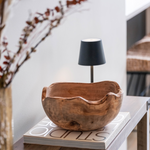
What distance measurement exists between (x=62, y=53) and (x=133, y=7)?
1.31 metres

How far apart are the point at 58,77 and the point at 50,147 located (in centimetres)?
55

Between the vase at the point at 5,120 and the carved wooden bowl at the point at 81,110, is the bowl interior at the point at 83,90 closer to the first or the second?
the carved wooden bowl at the point at 81,110

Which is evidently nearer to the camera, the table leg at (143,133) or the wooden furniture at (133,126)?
the wooden furniture at (133,126)

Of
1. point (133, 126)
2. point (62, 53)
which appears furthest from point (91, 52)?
point (133, 126)

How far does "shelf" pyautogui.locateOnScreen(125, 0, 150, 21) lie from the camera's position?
2534 millimetres

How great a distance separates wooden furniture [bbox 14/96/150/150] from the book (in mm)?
18

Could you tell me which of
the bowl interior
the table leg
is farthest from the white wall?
the table leg

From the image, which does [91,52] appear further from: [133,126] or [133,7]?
[133,7]

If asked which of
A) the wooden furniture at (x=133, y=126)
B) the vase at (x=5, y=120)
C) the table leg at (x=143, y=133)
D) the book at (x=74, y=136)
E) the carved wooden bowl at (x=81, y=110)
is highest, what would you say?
the vase at (x=5, y=120)

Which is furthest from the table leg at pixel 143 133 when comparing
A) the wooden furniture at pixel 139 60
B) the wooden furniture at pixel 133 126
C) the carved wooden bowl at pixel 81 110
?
the wooden furniture at pixel 139 60

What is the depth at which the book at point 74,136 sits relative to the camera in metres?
0.99

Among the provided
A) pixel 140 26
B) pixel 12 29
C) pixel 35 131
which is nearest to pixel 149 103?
pixel 35 131

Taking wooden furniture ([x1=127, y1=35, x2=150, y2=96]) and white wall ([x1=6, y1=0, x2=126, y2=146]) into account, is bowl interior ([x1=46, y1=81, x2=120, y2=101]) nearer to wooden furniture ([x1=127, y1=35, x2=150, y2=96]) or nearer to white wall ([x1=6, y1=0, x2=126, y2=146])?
white wall ([x1=6, y1=0, x2=126, y2=146])

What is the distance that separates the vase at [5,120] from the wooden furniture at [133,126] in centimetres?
35
